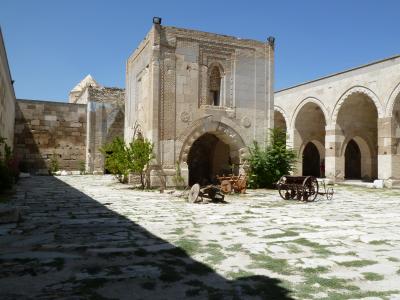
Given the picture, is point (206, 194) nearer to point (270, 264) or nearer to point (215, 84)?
point (215, 84)

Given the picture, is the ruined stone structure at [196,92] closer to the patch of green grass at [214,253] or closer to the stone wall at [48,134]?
the stone wall at [48,134]

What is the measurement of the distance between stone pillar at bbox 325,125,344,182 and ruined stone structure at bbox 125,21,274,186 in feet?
17.8

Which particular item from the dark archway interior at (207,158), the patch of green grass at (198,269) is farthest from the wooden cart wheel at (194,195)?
the dark archway interior at (207,158)

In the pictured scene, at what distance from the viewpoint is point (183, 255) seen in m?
4.73

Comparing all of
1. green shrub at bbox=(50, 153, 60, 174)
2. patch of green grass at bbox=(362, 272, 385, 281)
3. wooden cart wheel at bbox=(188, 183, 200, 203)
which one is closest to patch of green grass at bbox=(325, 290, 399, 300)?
patch of green grass at bbox=(362, 272, 385, 281)

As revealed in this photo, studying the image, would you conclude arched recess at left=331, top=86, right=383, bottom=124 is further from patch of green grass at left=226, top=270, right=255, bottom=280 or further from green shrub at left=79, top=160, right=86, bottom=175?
patch of green grass at left=226, top=270, right=255, bottom=280

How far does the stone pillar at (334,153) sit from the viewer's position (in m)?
20.1

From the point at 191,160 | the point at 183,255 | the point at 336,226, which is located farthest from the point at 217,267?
the point at 191,160

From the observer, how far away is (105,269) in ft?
13.4

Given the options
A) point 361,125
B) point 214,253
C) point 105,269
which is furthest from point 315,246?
point 361,125

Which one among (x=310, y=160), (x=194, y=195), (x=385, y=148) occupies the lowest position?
(x=194, y=195)

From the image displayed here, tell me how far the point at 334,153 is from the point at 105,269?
1794 cm

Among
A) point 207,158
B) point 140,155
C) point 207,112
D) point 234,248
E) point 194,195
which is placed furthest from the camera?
point 207,158

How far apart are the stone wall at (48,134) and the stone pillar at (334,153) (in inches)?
591
